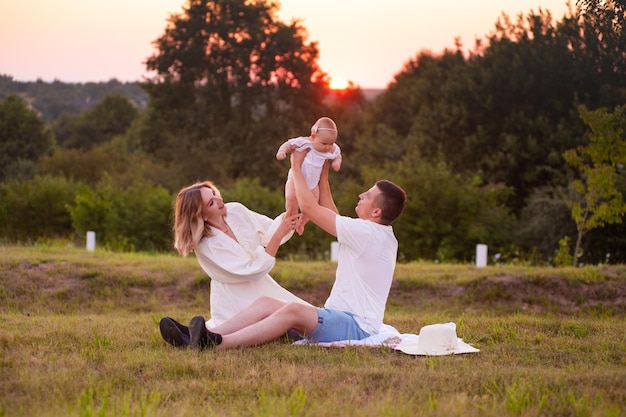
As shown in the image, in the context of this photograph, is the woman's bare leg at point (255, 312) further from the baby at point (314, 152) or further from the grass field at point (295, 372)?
the baby at point (314, 152)

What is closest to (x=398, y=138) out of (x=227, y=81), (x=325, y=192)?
(x=227, y=81)

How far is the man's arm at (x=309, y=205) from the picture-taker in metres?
6.92

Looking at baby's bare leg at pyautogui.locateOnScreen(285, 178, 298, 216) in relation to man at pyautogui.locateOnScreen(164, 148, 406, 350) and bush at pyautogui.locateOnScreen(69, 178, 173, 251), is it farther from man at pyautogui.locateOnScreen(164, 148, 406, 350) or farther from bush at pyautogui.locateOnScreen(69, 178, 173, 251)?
bush at pyautogui.locateOnScreen(69, 178, 173, 251)

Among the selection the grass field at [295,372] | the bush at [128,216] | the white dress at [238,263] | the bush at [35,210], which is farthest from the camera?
the bush at [35,210]

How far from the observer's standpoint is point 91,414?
175 inches

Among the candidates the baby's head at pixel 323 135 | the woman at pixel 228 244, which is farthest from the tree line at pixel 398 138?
the woman at pixel 228 244

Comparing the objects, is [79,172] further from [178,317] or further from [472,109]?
Result: [178,317]

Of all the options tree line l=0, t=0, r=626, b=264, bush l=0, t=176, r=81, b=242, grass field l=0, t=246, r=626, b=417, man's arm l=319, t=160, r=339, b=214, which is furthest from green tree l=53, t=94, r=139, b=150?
man's arm l=319, t=160, r=339, b=214

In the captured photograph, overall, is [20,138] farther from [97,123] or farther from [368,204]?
[368,204]

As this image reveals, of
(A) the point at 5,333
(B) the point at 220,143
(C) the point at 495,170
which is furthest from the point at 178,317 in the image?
(B) the point at 220,143

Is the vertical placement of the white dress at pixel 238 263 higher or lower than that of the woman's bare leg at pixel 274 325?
higher

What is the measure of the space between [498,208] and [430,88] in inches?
558

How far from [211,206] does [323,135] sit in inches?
46.2

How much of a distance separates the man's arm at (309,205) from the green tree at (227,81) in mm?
34272
